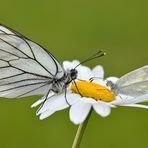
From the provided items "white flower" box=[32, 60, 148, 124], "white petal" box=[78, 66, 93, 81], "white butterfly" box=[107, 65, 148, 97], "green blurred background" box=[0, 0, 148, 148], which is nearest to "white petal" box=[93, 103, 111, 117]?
"white flower" box=[32, 60, 148, 124]

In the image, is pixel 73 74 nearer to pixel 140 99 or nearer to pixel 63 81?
pixel 63 81

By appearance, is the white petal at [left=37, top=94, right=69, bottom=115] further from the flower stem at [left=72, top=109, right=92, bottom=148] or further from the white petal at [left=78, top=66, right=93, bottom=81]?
the white petal at [left=78, top=66, right=93, bottom=81]

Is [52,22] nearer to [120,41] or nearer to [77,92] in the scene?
[120,41]

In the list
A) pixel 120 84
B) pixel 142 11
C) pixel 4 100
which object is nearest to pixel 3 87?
pixel 120 84

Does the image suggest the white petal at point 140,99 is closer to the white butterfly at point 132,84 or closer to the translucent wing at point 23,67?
the white butterfly at point 132,84

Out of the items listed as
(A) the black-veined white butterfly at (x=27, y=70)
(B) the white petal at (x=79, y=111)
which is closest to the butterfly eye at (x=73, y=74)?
(A) the black-veined white butterfly at (x=27, y=70)

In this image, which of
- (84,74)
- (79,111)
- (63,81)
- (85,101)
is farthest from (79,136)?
(84,74)
